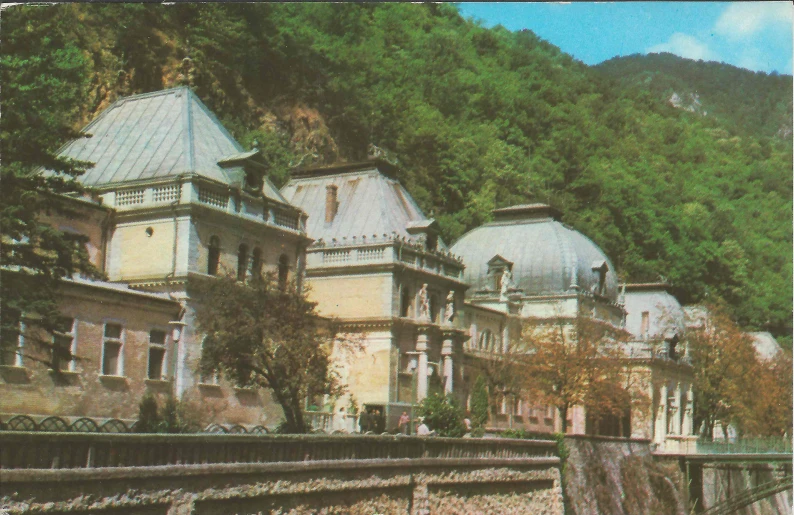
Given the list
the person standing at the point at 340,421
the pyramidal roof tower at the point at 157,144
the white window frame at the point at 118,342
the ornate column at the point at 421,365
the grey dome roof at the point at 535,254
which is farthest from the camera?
the grey dome roof at the point at 535,254

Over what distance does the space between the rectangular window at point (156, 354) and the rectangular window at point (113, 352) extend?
158 cm

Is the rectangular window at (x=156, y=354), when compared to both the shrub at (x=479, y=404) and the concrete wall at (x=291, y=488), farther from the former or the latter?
the shrub at (x=479, y=404)

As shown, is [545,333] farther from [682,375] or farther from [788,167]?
[788,167]

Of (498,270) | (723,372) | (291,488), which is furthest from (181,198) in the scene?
(723,372)

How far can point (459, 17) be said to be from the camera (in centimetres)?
12925

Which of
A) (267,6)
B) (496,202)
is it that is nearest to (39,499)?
(267,6)

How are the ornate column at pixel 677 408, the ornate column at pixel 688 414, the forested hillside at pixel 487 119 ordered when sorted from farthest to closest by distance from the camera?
the ornate column at pixel 688 414, the ornate column at pixel 677 408, the forested hillside at pixel 487 119

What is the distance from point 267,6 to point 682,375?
38.7 metres

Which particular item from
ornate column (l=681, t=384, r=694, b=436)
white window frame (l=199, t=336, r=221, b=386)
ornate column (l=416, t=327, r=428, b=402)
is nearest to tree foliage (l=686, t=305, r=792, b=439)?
ornate column (l=681, t=384, r=694, b=436)

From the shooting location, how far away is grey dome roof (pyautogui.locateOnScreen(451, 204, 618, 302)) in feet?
243

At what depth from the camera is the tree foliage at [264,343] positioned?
35531 millimetres

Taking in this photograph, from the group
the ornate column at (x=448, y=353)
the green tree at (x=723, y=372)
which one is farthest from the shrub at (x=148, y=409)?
the green tree at (x=723, y=372)

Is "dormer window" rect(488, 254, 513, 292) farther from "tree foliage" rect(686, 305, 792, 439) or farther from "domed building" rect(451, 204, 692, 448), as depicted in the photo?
"tree foliage" rect(686, 305, 792, 439)

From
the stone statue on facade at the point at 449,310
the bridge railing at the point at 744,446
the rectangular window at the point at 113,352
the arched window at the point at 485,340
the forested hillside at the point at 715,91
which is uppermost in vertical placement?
the forested hillside at the point at 715,91
